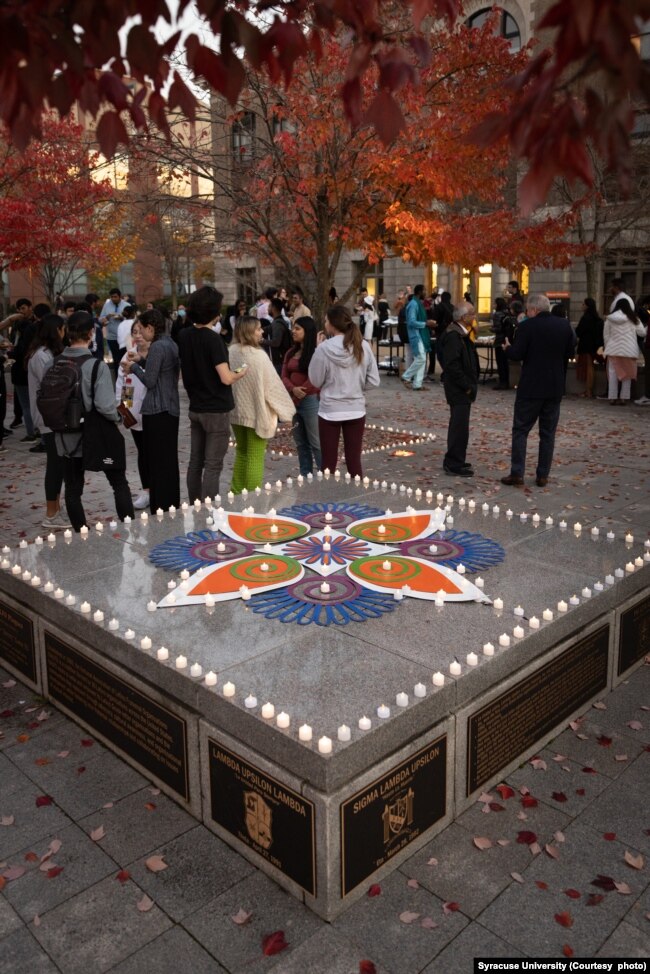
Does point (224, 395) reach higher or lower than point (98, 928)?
higher

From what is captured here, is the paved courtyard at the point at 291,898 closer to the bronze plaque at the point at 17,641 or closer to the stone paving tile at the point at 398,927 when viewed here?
the stone paving tile at the point at 398,927

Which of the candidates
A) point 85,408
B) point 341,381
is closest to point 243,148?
point 341,381

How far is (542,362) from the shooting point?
8.65 metres

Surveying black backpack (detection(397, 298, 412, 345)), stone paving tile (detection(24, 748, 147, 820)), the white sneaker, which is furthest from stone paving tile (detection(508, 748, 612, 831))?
black backpack (detection(397, 298, 412, 345))

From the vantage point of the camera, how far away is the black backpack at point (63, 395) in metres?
6.84

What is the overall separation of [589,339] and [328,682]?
1394cm

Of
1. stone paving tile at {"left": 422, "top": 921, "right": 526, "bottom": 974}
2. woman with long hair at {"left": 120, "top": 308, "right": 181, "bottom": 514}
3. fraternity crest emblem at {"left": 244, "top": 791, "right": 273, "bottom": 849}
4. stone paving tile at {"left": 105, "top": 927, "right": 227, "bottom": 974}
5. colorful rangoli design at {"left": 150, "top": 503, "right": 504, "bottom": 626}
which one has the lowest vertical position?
stone paving tile at {"left": 105, "top": 927, "right": 227, "bottom": 974}

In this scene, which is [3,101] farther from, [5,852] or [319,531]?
[319,531]

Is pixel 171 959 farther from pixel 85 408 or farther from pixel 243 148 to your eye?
pixel 243 148

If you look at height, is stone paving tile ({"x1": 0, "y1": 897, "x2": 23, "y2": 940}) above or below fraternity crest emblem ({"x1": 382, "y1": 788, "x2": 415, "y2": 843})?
below

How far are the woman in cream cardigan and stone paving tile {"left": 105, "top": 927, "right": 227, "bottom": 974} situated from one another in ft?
15.7

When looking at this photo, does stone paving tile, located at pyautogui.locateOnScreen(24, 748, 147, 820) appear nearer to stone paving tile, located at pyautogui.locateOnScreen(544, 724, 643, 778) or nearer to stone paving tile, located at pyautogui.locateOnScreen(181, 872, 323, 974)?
stone paving tile, located at pyautogui.locateOnScreen(181, 872, 323, 974)

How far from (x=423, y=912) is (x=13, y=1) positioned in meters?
3.30

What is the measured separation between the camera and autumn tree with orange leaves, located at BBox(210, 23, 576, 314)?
968 centimetres
